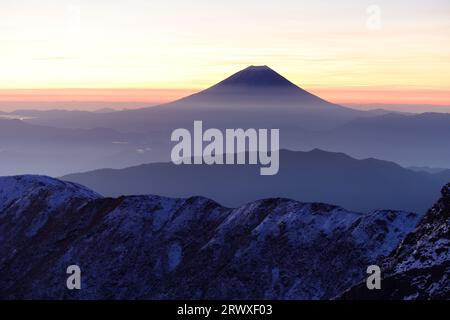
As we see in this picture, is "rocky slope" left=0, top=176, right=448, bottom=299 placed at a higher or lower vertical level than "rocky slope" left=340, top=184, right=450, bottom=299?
lower

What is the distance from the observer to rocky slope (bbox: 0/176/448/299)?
92188 mm

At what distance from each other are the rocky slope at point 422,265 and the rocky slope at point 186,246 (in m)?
17.5

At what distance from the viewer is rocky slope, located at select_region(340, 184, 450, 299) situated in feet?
199

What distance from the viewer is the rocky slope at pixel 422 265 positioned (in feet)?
199

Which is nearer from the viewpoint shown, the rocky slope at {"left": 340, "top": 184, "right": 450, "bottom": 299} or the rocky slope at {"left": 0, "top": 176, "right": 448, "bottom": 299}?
the rocky slope at {"left": 340, "top": 184, "right": 450, "bottom": 299}

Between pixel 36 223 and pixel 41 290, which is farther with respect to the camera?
pixel 36 223

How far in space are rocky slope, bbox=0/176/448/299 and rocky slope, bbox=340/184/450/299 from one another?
17546 millimetres

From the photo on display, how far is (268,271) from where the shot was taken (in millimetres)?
94562

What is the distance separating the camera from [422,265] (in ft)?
207
